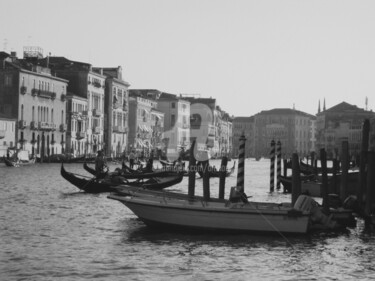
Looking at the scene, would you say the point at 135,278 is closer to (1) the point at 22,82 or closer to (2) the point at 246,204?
(2) the point at 246,204

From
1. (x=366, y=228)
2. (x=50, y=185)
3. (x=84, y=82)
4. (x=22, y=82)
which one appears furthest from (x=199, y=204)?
(x=84, y=82)

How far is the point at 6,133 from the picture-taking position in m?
58.6

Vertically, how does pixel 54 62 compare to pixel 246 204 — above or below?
above

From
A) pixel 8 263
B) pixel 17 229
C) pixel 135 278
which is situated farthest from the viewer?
pixel 17 229

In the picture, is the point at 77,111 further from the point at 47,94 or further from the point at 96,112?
the point at 47,94

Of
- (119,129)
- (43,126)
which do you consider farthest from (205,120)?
(43,126)

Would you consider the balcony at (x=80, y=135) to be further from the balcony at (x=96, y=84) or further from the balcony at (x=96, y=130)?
the balcony at (x=96, y=84)

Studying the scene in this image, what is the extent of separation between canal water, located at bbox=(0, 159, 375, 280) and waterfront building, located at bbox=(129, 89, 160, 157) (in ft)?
222

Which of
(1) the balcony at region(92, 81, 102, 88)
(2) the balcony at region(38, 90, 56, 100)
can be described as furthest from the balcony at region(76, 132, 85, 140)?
(2) the balcony at region(38, 90, 56, 100)

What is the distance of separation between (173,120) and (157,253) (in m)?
87.3

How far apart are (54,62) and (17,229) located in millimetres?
57648

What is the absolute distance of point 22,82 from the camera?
62188 mm

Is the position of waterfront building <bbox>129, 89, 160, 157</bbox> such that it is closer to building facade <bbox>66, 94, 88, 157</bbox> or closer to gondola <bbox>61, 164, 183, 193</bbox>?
building facade <bbox>66, 94, 88, 157</bbox>

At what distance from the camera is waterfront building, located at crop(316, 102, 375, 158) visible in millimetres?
116375
